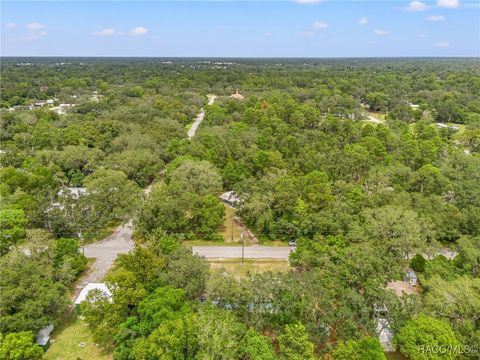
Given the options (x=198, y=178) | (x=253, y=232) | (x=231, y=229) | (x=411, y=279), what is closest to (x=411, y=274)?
(x=411, y=279)

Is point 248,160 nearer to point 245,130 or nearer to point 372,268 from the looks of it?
point 245,130

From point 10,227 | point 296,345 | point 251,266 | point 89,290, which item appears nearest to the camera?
point 296,345

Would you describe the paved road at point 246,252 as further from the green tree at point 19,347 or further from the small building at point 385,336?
the green tree at point 19,347

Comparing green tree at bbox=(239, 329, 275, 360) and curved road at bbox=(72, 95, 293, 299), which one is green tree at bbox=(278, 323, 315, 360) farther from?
curved road at bbox=(72, 95, 293, 299)

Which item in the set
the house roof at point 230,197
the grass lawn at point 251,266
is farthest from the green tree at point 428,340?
the house roof at point 230,197

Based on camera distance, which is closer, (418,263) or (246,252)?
(418,263)

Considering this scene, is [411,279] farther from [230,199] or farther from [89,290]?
[89,290]
